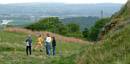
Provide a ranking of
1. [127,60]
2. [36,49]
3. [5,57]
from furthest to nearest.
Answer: [36,49], [5,57], [127,60]

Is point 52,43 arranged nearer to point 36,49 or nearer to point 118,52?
point 36,49

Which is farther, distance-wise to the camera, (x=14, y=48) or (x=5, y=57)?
(x=14, y=48)

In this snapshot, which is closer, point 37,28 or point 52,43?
point 52,43

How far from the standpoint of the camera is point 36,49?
126 feet

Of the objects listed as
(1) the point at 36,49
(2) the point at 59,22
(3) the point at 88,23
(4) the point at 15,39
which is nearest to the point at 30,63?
(1) the point at 36,49

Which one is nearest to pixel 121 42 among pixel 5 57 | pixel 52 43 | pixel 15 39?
pixel 5 57

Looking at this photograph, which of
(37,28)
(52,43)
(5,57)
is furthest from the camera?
(37,28)

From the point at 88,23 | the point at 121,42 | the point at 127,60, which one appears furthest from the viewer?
the point at 88,23

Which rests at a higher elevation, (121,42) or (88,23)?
(121,42)

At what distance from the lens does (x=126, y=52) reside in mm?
13852

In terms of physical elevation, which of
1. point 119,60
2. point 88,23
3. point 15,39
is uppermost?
point 119,60

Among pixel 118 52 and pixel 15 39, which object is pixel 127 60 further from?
pixel 15 39

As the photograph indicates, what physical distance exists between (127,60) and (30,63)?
14384 mm

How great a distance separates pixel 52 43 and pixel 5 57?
4047 mm
